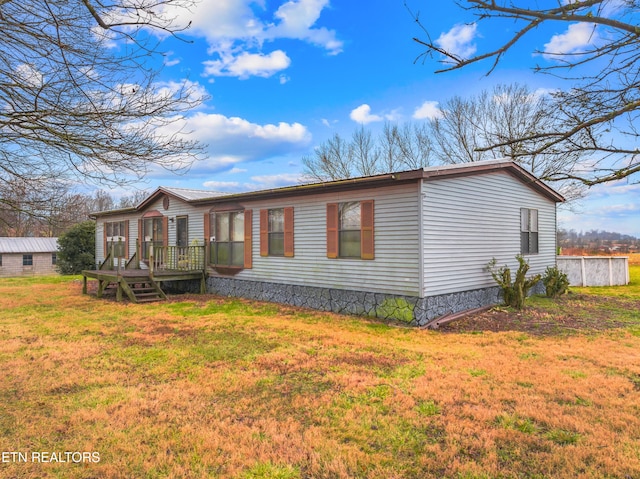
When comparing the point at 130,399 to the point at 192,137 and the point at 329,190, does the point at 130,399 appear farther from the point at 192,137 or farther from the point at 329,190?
the point at 329,190

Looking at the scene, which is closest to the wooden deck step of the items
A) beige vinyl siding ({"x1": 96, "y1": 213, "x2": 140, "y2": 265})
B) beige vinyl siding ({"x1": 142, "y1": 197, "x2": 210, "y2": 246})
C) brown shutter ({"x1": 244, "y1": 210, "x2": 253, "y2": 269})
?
beige vinyl siding ({"x1": 142, "y1": 197, "x2": 210, "y2": 246})

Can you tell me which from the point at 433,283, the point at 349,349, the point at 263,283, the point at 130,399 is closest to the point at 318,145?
the point at 263,283

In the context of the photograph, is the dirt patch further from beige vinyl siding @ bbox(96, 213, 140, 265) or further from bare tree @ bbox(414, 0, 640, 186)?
beige vinyl siding @ bbox(96, 213, 140, 265)

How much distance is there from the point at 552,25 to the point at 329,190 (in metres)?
Result: 6.88

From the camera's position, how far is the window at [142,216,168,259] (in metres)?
14.8

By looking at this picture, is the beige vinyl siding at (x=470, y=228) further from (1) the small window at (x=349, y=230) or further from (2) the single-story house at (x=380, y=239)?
(1) the small window at (x=349, y=230)

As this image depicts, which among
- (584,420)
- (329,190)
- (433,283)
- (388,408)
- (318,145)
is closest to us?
(584,420)

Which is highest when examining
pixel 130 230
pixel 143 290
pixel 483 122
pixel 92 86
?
pixel 483 122

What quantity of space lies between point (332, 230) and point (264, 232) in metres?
2.47

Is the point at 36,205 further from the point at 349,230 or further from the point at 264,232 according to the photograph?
the point at 264,232

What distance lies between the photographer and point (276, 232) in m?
11.0

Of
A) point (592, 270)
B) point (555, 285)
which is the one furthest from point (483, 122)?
point (555, 285)

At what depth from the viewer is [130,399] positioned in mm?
4191

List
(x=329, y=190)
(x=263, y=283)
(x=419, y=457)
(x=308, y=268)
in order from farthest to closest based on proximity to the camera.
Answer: (x=263, y=283)
(x=308, y=268)
(x=329, y=190)
(x=419, y=457)
